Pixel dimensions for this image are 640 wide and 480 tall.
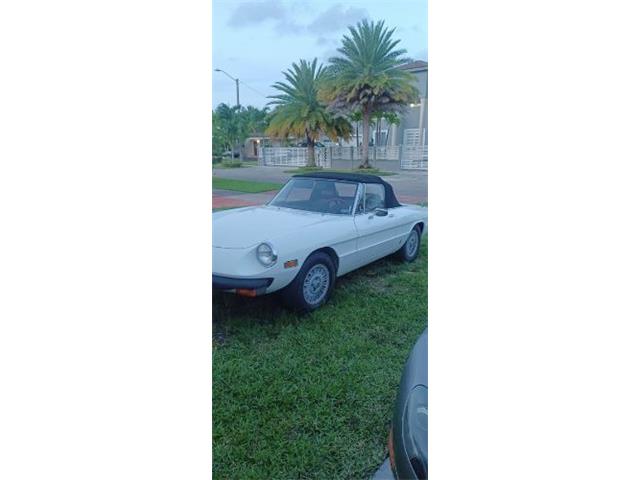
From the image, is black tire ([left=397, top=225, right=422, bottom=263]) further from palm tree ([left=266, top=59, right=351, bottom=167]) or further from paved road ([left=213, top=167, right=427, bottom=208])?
palm tree ([left=266, top=59, right=351, bottom=167])

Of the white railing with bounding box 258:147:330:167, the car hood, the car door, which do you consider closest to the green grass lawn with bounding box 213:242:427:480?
the car door

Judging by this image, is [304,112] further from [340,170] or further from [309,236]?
[309,236]

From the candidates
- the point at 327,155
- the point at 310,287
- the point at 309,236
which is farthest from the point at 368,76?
the point at 310,287

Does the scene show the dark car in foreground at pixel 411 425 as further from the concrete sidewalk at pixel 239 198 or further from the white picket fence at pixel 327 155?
the concrete sidewalk at pixel 239 198
